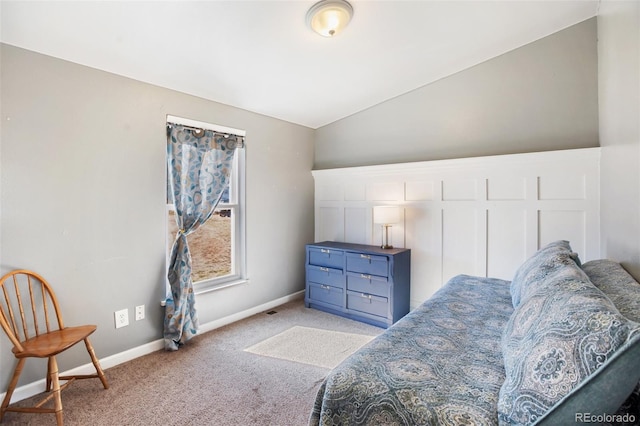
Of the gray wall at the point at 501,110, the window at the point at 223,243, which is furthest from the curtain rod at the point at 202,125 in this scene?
the gray wall at the point at 501,110

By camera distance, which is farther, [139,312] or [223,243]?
[223,243]

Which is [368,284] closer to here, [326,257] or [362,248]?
[362,248]

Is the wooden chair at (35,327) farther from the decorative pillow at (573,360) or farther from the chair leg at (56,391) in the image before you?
the decorative pillow at (573,360)

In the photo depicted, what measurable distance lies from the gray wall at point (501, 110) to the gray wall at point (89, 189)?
6.22ft

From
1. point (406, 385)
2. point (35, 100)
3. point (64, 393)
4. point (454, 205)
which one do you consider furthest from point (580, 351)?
point (35, 100)

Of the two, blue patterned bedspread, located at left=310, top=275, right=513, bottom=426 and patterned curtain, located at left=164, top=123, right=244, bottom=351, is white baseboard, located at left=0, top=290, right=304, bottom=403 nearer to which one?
patterned curtain, located at left=164, top=123, right=244, bottom=351

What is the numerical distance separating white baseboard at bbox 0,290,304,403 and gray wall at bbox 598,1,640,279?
3.11 m

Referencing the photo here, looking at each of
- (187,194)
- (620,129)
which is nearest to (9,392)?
(187,194)

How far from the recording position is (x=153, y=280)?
2660mm

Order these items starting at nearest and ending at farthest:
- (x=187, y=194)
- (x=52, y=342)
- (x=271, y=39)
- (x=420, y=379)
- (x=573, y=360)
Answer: (x=573, y=360)
(x=420, y=379)
(x=52, y=342)
(x=271, y=39)
(x=187, y=194)

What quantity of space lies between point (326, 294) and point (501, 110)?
2.61 meters

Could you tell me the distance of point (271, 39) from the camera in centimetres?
228

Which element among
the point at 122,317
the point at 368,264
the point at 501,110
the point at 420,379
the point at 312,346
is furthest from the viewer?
the point at 368,264

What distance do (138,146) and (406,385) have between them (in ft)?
8.50
